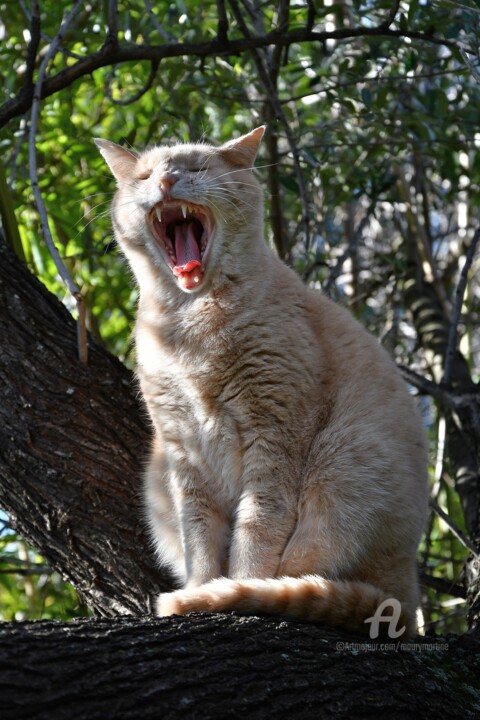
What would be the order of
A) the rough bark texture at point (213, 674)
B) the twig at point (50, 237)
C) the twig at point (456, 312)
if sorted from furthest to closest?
the twig at point (456, 312) < the twig at point (50, 237) < the rough bark texture at point (213, 674)

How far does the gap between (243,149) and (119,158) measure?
514 mm

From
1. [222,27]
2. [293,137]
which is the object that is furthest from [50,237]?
[293,137]

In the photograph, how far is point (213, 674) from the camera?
6.30 ft

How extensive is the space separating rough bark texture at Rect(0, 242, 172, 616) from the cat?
0.13 metres

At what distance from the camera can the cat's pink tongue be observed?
10.4 ft

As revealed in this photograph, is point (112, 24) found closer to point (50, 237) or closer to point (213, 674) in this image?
point (50, 237)

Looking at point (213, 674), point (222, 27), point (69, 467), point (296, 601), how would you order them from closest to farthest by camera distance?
point (213, 674)
point (296, 601)
point (69, 467)
point (222, 27)

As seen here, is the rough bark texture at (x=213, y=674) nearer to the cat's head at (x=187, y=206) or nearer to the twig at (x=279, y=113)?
the cat's head at (x=187, y=206)

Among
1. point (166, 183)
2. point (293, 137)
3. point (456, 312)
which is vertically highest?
point (293, 137)

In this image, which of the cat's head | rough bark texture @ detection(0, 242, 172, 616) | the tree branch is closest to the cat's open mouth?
the cat's head

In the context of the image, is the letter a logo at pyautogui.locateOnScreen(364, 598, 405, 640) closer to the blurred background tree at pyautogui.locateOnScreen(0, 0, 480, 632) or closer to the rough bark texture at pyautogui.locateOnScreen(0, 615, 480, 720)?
the rough bark texture at pyautogui.locateOnScreen(0, 615, 480, 720)

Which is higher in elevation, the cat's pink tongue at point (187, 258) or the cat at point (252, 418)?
the cat's pink tongue at point (187, 258)

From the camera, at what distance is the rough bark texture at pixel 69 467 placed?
292cm

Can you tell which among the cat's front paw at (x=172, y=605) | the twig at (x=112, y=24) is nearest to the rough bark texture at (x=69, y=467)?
the cat's front paw at (x=172, y=605)
